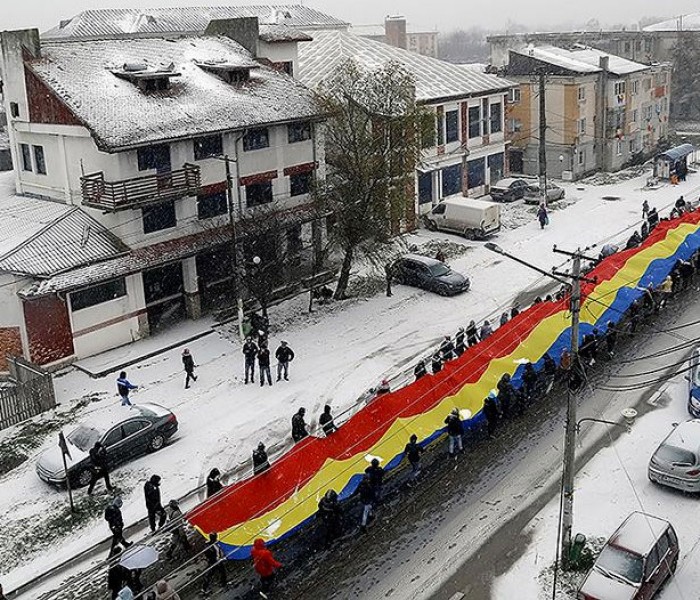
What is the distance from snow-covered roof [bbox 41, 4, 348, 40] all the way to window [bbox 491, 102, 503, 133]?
2663 cm

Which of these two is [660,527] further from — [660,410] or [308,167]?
[308,167]

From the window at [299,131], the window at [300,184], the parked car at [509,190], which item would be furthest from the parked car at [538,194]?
the window at [299,131]

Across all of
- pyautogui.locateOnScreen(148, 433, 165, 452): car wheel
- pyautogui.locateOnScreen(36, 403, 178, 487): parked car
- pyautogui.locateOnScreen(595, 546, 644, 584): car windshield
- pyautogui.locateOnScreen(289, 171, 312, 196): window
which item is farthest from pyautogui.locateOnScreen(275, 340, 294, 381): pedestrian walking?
pyautogui.locateOnScreen(595, 546, 644, 584): car windshield

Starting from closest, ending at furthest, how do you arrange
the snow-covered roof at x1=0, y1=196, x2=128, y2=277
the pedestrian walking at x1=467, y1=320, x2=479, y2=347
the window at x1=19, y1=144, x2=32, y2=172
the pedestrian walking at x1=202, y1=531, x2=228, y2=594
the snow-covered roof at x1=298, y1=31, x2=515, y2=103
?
the pedestrian walking at x1=202, y1=531, x2=228, y2=594 → the snow-covered roof at x1=0, y1=196, x2=128, y2=277 → the pedestrian walking at x1=467, y1=320, x2=479, y2=347 → the window at x1=19, y1=144, x2=32, y2=172 → the snow-covered roof at x1=298, y1=31, x2=515, y2=103

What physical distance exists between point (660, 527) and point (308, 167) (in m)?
27.1

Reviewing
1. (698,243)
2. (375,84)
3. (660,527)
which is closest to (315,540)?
(660,527)

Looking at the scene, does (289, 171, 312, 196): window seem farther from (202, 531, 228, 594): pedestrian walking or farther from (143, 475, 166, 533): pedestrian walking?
(202, 531, 228, 594): pedestrian walking

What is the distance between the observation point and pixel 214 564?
64.2 feet

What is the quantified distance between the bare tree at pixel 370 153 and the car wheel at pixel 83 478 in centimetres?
1682

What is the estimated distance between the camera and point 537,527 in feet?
71.3

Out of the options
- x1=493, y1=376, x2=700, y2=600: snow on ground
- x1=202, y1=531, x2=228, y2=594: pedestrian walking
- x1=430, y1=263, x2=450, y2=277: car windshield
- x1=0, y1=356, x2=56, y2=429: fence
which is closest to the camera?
x1=493, y1=376, x2=700, y2=600: snow on ground

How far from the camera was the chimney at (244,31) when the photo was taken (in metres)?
43.3

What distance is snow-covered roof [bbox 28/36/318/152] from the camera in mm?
33656

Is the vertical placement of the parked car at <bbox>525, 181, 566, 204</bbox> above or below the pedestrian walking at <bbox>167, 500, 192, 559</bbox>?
above
